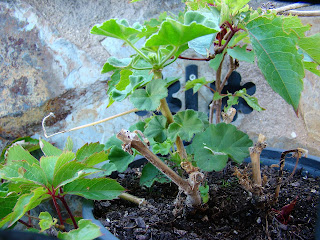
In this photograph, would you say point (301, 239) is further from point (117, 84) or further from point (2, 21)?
point (2, 21)

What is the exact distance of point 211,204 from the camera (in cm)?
68

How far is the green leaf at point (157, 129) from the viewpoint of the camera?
60 centimetres

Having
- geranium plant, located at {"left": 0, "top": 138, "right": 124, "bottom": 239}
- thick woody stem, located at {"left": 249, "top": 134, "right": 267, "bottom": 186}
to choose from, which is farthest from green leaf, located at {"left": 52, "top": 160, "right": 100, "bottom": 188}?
thick woody stem, located at {"left": 249, "top": 134, "right": 267, "bottom": 186}

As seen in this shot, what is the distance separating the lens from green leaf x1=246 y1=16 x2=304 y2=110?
0.45 m

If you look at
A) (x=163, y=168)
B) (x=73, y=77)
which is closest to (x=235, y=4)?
(x=163, y=168)

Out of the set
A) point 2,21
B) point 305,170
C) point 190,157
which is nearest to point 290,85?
point 190,157

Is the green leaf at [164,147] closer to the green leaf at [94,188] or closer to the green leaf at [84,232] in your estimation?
the green leaf at [94,188]

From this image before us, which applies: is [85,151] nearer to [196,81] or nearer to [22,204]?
[22,204]

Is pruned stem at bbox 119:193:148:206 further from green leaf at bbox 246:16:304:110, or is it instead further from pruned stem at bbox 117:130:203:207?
green leaf at bbox 246:16:304:110

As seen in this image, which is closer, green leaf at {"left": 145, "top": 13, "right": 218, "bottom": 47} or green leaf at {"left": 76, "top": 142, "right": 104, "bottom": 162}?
green leaf at {"left": 145, "top": 13, "right": 218, "bottom": 47}

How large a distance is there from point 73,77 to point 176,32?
0.81 m

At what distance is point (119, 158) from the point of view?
77 centimetres

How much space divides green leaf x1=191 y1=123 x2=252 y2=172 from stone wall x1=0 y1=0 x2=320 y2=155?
564 millimetres

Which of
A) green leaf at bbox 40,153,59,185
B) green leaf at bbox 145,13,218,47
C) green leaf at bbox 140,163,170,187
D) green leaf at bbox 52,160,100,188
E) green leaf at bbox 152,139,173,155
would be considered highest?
green leaf at bbox 145,13,218,47
